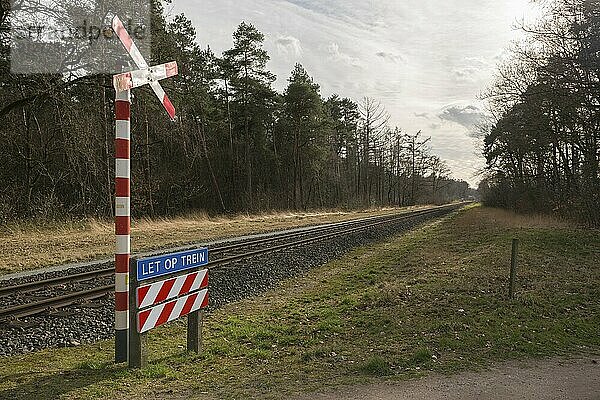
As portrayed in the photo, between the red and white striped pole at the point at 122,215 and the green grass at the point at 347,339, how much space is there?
42cm

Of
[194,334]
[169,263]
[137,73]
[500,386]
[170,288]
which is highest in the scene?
[137,73]

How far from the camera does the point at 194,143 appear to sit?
118 ft

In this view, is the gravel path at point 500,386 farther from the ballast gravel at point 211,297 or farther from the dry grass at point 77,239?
the dry grass at point 77,239

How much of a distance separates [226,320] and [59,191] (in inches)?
1015

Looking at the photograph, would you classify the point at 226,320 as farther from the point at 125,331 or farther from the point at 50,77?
the point at 50,77

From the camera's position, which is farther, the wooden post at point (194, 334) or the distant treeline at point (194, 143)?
the distant treeline at point (194, 143)

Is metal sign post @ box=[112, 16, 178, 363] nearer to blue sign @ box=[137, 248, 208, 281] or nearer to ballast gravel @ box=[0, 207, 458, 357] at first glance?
blue sign @ box=[137, 248, 208, 281]

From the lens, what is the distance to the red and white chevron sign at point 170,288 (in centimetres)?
576

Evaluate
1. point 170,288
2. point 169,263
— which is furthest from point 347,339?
point 169,263

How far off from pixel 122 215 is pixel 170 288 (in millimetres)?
987

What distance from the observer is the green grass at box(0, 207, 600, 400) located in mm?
5508

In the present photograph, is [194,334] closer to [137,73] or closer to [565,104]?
[137,73]

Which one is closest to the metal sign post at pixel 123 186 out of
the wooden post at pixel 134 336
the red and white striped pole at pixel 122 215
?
the red and white striped pole at pixel 122 215

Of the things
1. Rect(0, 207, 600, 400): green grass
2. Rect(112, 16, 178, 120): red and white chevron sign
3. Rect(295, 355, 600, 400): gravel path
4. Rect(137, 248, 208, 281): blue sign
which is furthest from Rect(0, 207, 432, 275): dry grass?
Rect(295, 355, 600, 400): gravel path
